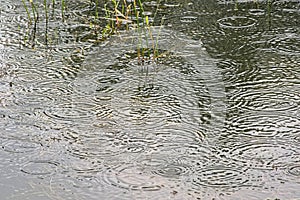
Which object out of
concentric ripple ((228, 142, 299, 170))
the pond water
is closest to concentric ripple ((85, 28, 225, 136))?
the pond water

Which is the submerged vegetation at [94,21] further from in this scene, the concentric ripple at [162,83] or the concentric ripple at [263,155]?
the concentric ripple at [263,155]

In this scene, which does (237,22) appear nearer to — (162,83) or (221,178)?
(162,83)

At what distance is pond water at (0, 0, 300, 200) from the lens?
6.23ft

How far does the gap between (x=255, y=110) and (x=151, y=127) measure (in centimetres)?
46

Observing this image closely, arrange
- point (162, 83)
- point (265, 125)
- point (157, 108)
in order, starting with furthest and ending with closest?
point (162, 83) → point (157, 108) → point (265, 125)

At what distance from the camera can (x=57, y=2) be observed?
155 inches

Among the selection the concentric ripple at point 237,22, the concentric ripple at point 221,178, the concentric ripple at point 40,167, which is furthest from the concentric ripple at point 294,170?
the concentric ripple at point 237,22

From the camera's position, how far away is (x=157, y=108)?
2.44 m

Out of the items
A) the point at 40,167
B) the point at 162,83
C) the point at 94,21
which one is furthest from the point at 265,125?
the point at 94,21

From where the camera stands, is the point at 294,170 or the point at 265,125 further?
the point at 265,125

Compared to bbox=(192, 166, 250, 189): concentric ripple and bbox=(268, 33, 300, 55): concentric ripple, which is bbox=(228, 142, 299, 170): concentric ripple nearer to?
bbox=(192, 166, 250, 189): concentric ripple

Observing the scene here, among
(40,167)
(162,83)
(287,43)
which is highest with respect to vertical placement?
(287,43)

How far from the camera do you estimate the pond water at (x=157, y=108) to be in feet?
6.23

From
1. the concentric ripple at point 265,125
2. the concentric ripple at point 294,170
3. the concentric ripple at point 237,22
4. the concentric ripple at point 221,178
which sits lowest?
the concentric ripple at point 221,178
